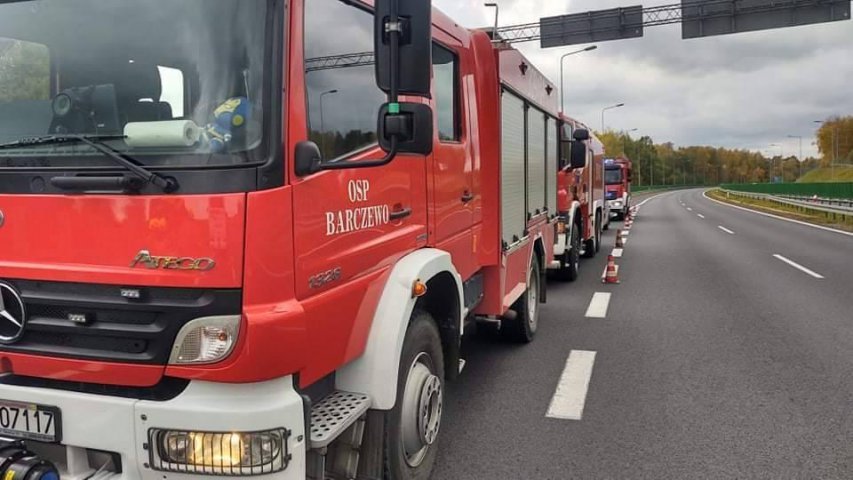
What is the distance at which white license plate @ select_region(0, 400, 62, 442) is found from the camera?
2.40 metres

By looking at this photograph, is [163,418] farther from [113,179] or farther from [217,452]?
[113,179]

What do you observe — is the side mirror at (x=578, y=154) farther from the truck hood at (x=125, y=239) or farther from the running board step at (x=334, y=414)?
the truck hood at (x=125, y=239)

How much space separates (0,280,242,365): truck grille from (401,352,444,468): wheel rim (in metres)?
1.34

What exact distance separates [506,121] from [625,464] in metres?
2.78

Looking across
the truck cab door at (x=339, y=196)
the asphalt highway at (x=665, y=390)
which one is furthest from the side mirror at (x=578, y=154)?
the truck cab door at (x=339, y=196)

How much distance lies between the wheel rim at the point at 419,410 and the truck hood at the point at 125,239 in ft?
4.65

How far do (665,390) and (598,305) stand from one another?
3.75 metres

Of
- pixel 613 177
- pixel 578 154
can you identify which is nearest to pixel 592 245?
pixel 578 154

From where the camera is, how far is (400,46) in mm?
2553

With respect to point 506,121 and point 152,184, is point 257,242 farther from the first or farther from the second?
point 506,121

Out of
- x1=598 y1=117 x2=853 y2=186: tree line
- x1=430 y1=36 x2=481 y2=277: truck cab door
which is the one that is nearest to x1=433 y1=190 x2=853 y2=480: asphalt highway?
x1=430 y1=36 x2=481 y2=277: truck cab door

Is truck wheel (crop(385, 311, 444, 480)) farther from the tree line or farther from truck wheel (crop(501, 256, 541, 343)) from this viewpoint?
the tree line

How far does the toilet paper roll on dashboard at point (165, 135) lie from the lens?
230 centimetres

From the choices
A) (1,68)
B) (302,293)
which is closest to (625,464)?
(302,293)
